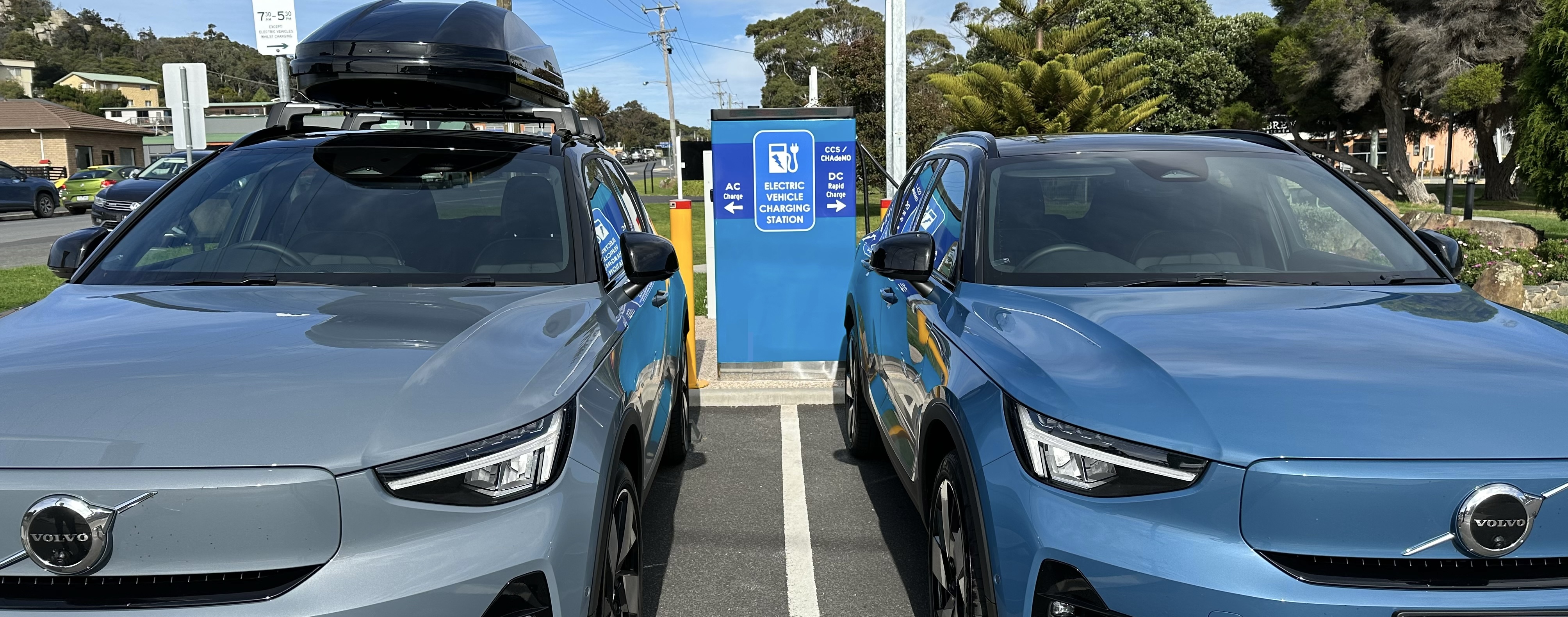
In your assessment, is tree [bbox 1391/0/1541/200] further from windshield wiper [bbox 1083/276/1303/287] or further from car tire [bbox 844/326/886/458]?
windshield wiper [bbox 1083/276/1303/287]

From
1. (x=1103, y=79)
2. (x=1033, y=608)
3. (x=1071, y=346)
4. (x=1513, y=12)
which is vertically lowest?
(x=1033, y=608)

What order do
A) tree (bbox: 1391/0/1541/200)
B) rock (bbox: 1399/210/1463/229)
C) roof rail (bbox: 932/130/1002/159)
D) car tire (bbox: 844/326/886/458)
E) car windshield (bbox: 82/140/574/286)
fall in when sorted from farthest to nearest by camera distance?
tree (bbox: 1391/0/1541/200) → rock (bbox: 1399/210/1463/229) → car tire (bbox: 844/326/886/458) → roof rail (bbox: 932/130/1002/159) → car windshield (bbox: 82/140/574/286)

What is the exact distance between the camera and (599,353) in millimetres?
2994

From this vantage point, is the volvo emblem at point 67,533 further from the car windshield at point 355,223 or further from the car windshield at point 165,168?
the car windshield at point 165,168

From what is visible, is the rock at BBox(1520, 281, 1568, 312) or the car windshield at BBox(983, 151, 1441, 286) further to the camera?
the rock at BBox(1520, 281, 1568, 312)

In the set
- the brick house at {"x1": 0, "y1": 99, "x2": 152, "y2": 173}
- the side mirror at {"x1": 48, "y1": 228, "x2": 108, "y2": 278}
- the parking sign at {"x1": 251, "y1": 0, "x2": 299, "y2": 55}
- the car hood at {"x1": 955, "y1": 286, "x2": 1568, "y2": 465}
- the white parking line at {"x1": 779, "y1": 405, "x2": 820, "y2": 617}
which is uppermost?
the brick house at {"x1": 0, "y1": 99, "x2": 152, "y2": 173}

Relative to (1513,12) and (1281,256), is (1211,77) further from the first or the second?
(1281,256)

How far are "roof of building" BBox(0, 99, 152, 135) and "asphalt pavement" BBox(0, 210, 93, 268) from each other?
2707cm

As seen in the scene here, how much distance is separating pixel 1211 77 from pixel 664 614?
42.1m

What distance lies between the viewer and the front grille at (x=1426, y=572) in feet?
6.88

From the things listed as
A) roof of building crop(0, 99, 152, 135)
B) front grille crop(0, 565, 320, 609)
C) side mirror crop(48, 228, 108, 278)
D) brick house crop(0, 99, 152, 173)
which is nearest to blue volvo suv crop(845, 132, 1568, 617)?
front grille crop(0, 565, 320, 609)

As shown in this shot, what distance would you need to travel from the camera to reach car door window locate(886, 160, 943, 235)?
4.91 m

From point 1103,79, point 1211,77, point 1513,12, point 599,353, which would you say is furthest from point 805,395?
point 1211,77

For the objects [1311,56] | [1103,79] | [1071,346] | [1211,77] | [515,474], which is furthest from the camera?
[1211,77]
